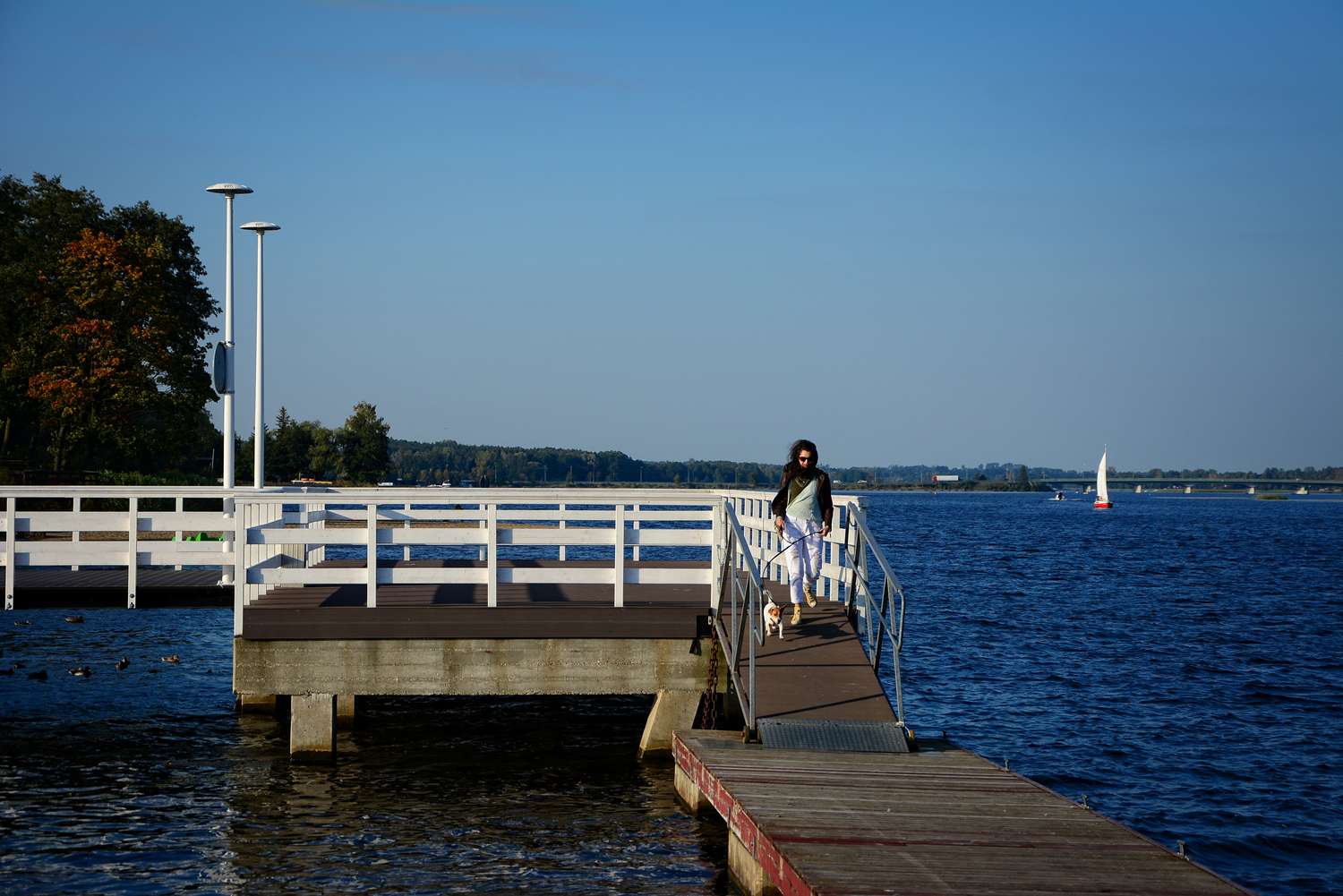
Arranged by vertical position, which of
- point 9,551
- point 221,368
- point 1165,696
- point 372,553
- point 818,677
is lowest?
point 1165,696

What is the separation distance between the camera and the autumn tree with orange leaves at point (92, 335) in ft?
173

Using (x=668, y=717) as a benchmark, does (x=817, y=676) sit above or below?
above

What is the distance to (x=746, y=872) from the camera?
9500mm

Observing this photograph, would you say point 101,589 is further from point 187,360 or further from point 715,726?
point 187,360

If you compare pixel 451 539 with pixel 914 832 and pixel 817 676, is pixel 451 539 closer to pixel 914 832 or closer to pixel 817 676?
pixel 817 676

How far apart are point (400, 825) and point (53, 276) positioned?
2012 inches

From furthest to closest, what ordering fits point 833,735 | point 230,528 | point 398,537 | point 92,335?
point 92,335
point 230,528
point 398,537
point 833,735

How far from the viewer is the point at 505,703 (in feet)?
63.4

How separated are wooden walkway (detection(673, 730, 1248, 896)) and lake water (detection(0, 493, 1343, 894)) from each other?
1306 mm

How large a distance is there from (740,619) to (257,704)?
8.84m

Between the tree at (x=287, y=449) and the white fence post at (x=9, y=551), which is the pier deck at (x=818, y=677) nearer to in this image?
the white fence post at (x=9, y=551)

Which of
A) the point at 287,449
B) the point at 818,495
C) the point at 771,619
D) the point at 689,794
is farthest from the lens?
the point at 287,449

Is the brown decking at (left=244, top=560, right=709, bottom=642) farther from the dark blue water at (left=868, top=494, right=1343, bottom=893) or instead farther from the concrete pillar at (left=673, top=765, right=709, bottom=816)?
the dark blue water at (left=868, top=494, right=1343, bottom=893)

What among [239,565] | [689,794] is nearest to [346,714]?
[239,565]
